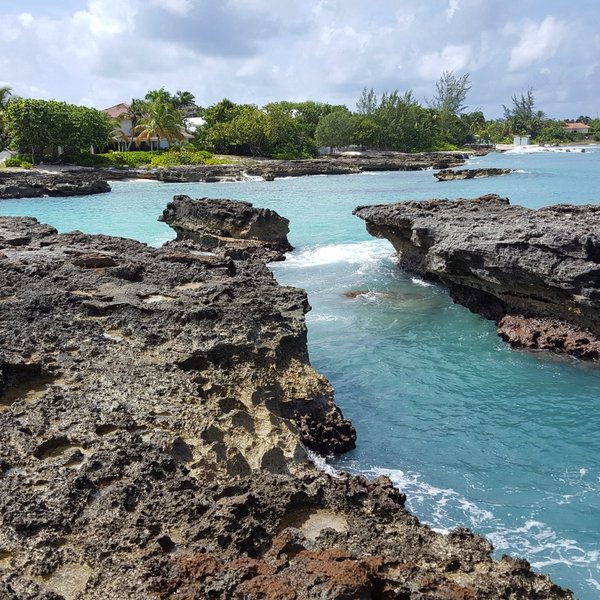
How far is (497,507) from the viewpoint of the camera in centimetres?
915

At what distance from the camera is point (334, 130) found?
316 ft

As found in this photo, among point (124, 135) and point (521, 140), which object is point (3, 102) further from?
point (521, 140)

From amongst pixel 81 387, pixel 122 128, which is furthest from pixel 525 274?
pixel 122 128

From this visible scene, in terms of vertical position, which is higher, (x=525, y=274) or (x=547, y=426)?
(x=525, y=274)

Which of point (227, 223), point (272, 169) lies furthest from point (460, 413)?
point (272, 169)

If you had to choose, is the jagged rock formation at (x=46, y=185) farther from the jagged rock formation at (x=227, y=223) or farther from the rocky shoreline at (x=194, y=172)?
the jagged rock formation at (x=227, y=223)

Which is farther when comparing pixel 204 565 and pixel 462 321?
pixel 462 321

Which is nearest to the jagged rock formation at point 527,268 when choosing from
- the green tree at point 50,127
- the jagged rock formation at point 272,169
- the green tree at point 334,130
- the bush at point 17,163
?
the jagged rock formation at point 272,169

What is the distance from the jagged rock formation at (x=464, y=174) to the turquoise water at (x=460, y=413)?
133 ft

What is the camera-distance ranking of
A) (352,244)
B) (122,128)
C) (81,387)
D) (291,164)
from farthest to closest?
(122,128) < (291,164) < (352,244) < (81,387)

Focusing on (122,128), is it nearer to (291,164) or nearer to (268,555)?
(291,164)

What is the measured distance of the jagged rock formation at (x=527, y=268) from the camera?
14312 mm

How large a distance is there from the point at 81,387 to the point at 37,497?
2373 millimetres

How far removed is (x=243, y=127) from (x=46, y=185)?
36.6 meters
